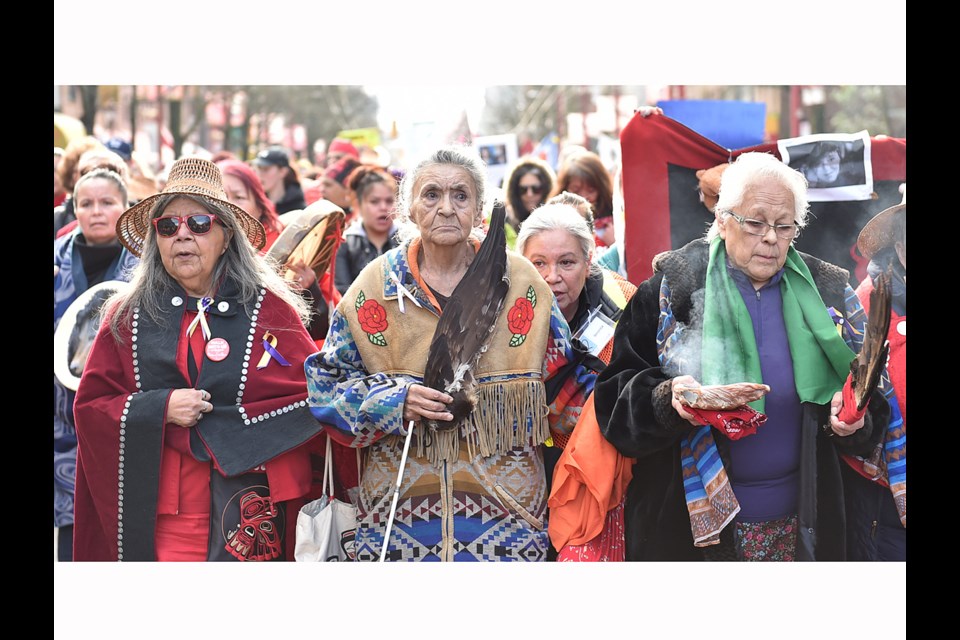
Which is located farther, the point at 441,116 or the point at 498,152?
the point at 498,152

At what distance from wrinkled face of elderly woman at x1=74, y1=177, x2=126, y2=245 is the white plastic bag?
8.73 ft

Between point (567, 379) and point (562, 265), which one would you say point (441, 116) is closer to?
point (562, 265)

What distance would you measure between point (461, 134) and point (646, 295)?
1.30 metres

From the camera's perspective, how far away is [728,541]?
421 centimetres

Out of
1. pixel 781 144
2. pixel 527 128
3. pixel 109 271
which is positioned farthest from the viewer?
pixel 527 128

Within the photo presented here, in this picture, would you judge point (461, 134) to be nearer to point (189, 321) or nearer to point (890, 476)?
point (189, 321)

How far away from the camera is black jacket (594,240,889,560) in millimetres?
4105

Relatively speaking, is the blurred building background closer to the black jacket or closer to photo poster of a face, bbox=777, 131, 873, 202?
photo poster of a face, bbox=777, 131, 873, 202

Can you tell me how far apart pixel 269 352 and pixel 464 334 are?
90cm

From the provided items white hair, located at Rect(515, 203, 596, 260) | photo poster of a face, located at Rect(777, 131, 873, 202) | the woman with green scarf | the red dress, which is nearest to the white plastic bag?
the red dress

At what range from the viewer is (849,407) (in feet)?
13.1

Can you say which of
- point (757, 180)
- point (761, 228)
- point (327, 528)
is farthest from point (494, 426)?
point (757, 180)

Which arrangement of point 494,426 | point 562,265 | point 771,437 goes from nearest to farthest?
point 771,437, point 494,426, point 562,265

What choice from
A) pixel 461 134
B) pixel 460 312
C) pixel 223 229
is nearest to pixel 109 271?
pixel 223 229
